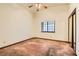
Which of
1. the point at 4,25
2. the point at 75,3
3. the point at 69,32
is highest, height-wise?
the point at 75,3

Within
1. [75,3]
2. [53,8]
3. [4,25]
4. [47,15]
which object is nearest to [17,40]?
[4,25]

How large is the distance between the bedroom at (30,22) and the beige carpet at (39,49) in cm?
5

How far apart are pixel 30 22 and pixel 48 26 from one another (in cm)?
53

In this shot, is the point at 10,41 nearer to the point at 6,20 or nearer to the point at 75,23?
the point at 6,20

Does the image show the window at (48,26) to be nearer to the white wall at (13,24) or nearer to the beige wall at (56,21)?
the beige wall at (56,21)

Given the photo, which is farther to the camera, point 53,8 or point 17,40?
point 17,40

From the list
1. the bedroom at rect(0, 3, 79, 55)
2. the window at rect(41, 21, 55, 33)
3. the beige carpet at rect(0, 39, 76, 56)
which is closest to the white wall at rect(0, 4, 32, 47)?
the bedroom at rect(0, 3, 79, 55)

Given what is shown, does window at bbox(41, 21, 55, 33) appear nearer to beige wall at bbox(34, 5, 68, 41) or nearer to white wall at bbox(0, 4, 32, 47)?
beige wall at bbox(34, 5, 68, 41)

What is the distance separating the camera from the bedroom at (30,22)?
2570 millimetres

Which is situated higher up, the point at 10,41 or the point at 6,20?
the point at 6,20

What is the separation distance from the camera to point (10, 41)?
2672 mm

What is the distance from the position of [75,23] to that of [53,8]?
0.69 m

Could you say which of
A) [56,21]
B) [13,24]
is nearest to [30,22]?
[13,24]

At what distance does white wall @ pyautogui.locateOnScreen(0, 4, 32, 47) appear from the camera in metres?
2.59
